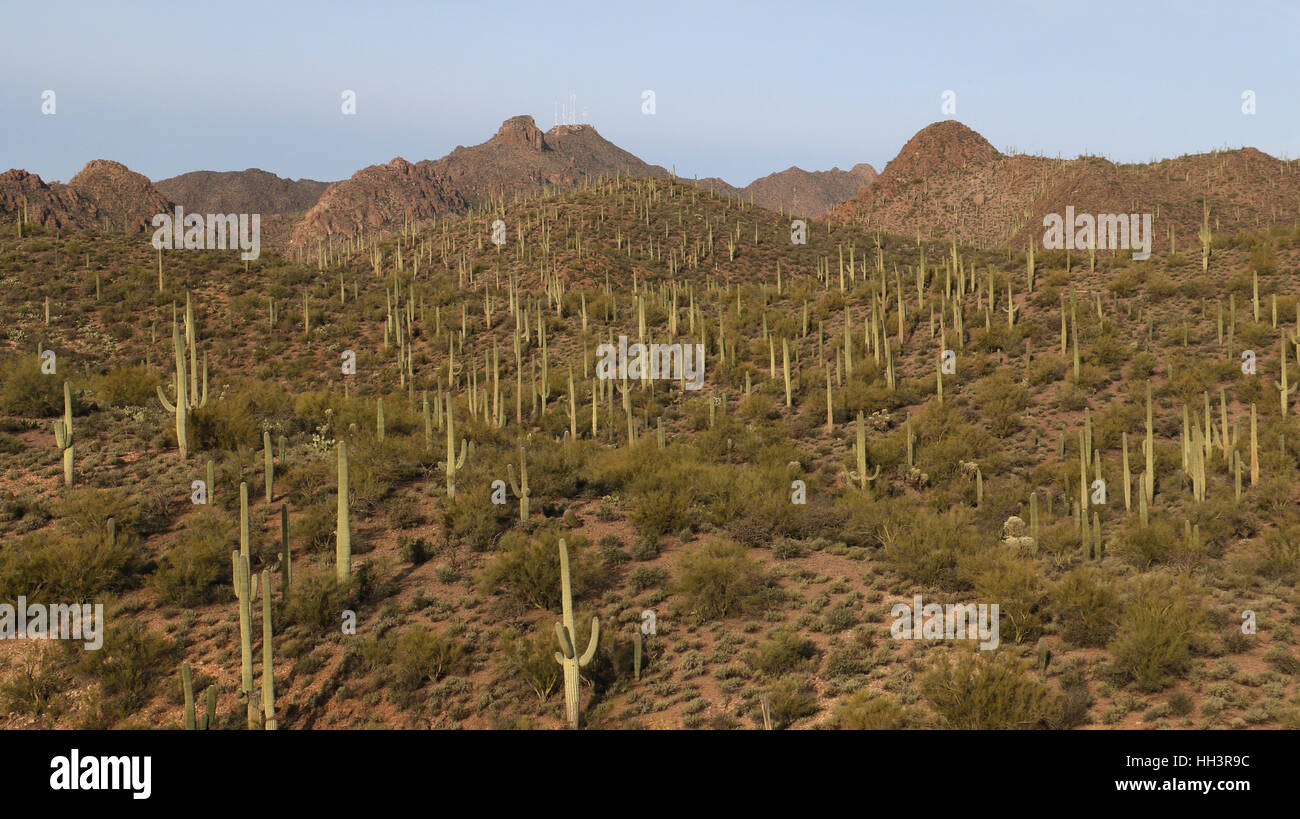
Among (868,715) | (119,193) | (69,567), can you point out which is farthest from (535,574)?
(119,193)

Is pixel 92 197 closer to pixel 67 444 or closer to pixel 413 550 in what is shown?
pixel 67 444

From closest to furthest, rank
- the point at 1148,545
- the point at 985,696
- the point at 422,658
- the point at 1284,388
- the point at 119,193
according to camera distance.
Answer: the point at 985,696, the point at 422,658, the point at 1148,545, the point at 1284,388, the point at 119,193

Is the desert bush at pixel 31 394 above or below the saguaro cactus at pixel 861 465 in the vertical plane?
above

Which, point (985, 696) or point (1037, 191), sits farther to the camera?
point (1037, 191)

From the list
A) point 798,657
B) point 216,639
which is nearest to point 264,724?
point 216,639

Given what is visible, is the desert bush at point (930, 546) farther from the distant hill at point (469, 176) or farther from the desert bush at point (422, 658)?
the distant hill at point (469, 176)

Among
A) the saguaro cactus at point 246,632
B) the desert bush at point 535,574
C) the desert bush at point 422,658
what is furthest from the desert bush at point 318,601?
the desert bush at point 535,574

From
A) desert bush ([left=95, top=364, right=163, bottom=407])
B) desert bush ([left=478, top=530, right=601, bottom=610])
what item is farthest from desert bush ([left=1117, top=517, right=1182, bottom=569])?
desert bush ([left=95, top=364, right=163, bottom=407])

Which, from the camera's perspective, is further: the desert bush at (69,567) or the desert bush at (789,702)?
the desert bush at (69,567)

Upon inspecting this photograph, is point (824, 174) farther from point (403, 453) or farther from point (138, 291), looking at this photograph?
point (403, 453)

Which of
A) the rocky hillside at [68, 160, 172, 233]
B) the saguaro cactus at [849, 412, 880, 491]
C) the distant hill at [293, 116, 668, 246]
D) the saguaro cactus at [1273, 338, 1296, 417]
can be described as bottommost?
the saguaro cactus at [849, 412, 880, 491]

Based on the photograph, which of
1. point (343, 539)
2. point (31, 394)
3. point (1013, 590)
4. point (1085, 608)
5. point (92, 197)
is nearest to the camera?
point (1085, 608)

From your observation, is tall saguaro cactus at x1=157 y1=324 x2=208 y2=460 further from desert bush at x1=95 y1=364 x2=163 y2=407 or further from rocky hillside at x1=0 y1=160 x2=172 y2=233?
rocky hillside at x1=0 y1=160 x2=172 y2=233

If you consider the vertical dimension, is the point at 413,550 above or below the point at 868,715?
above
